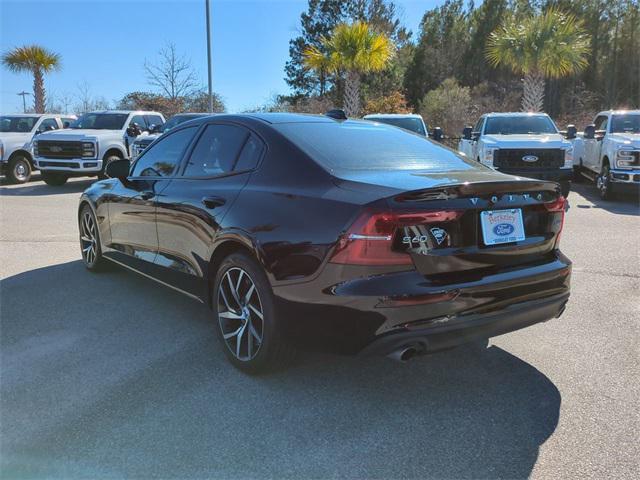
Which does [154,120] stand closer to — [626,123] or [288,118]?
[626,123]

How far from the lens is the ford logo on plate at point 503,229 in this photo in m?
3.17

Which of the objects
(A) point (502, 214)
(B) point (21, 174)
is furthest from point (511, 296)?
(B) point (21, 174)

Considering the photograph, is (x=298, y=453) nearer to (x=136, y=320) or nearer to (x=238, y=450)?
(x=238, y=450)

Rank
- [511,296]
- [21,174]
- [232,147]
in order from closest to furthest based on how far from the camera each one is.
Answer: [511,296] < [232,147] < [21,174]

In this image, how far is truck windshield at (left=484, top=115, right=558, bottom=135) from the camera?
12.7 meters

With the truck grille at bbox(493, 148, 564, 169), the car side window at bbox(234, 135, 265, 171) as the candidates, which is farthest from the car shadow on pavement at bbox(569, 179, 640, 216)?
the car side window at bbox(234, 135, 265, 171)

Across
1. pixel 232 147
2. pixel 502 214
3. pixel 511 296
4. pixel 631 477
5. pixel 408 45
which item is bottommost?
pixel 631 477

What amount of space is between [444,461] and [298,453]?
69cm

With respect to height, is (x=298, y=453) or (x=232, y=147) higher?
(x=232, y=147)

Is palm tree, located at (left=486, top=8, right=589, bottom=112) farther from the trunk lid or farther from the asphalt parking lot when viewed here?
the trunk lid

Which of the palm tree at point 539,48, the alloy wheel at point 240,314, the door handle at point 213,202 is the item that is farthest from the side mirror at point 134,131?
the palm tree at point 539,48

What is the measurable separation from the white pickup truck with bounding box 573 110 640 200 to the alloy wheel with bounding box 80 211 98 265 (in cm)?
1021

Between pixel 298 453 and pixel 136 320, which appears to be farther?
pixel 136 320

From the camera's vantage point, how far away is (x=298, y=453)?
108 inches
